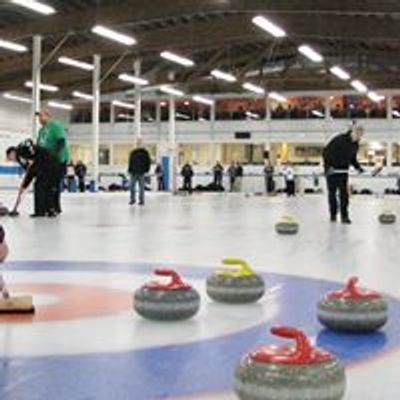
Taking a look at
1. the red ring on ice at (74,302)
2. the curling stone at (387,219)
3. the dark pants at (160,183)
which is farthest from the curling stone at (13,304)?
the dark pants at (160,183)

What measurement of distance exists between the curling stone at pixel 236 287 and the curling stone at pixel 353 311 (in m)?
0.79

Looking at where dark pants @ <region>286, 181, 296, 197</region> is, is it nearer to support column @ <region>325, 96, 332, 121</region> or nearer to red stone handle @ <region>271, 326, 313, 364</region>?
support column @ <region>325, 96, 332, 121</region>

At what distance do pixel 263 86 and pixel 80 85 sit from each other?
9858 millimetres

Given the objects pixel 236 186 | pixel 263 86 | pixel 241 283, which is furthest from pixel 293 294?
pixel 236 186

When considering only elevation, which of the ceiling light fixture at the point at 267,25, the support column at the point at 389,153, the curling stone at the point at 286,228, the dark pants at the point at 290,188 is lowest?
the dark pants at the point at 290,188

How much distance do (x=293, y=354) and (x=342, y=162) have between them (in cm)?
1129

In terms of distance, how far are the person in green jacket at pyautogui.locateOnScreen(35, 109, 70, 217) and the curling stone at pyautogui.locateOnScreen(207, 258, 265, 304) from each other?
942 cm

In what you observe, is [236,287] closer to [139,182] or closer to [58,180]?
[58,180]

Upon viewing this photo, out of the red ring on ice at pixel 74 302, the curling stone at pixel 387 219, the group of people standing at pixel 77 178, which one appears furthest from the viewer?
the group of people standing at pixel 77 178

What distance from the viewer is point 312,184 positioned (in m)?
46.4

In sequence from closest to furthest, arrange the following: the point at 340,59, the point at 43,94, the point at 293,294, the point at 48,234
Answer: the point at 293,294
the point at 48,234
the point at 340,59
the point at 43,94

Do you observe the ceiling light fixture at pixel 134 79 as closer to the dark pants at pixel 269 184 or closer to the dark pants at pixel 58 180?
the dark pants at pixel 269 184

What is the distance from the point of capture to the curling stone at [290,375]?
2361 mm

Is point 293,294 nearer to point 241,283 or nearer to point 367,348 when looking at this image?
point 241,283
